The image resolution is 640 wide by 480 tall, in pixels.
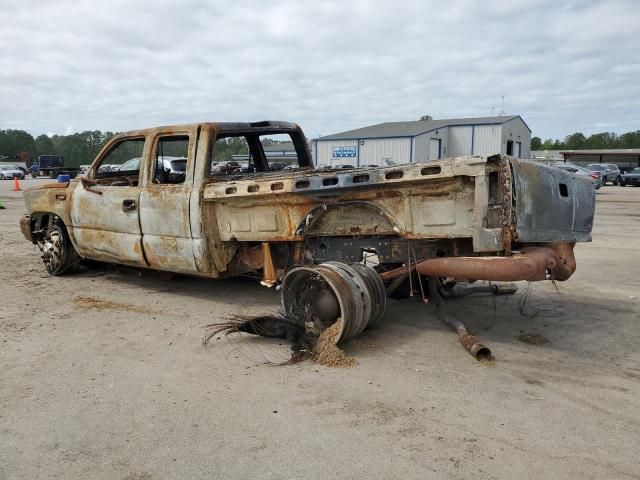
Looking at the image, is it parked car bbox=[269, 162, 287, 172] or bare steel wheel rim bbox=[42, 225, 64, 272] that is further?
bare steel wheel rim bbox=[42, 225, 64, 272]

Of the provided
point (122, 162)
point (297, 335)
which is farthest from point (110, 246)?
point (297, 335)

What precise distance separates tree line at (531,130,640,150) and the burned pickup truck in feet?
266

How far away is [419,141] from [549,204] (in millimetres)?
33756

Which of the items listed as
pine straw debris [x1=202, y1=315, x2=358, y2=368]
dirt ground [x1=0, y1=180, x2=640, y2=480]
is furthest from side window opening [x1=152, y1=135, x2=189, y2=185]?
pine straw debris [x1=202, y1=315, x2=358, y2=368]

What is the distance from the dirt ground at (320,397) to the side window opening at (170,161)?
1.39 meters

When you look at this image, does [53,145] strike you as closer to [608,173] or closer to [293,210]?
[608,173]

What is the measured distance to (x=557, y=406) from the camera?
3.24 m

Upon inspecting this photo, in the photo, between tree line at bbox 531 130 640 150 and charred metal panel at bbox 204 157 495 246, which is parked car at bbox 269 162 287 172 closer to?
charred metal panel at bbox 204 157 495 246

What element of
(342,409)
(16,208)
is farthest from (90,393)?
(16,208)

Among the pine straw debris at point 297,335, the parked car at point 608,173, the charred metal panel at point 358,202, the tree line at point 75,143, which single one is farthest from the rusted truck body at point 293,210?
the tree line at point 75,143

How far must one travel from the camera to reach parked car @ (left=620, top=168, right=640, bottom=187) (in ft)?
107

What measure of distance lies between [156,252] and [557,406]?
13.6ft

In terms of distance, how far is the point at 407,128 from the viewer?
40188 millimetres

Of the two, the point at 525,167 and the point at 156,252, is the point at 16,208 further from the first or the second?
the point at 525,167
